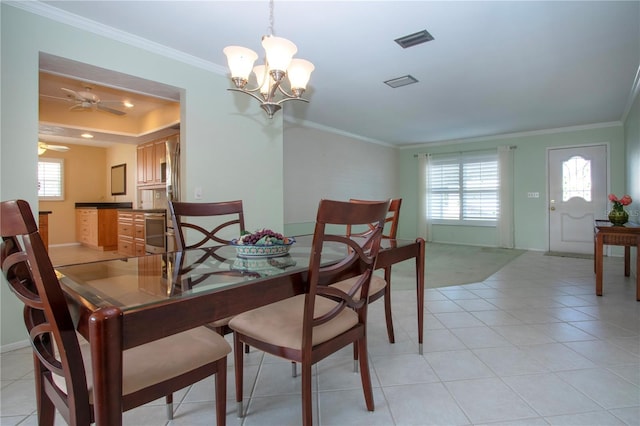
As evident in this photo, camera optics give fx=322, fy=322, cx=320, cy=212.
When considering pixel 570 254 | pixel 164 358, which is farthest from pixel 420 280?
pixel 570 254

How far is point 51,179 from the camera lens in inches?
280

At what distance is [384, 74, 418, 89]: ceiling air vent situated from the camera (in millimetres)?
3486

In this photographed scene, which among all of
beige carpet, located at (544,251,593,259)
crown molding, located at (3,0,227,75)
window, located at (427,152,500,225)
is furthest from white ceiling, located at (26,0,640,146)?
beige carpet, located at (544,251,593,259)

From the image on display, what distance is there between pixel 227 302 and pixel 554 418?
1561 millimetres

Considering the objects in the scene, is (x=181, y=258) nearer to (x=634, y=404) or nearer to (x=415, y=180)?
(x=634, y=404)

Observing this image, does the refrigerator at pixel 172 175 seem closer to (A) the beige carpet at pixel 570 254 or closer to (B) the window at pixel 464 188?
(B) the window at pixel 464 188

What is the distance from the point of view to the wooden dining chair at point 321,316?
1207mm

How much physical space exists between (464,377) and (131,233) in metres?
5.38

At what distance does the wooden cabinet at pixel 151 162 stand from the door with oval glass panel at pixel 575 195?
6888 mm

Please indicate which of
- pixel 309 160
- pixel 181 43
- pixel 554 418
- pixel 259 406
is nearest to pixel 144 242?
pixel 309 160

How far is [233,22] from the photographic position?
2402 mm

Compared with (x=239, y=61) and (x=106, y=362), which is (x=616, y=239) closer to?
(x=239, y=61)

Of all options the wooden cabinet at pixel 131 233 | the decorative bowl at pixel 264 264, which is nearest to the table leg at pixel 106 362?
the decorative bowl at pixel 264 264

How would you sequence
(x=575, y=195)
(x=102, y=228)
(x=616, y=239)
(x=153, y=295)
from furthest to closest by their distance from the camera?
(x=102, y=228), (x=575, y=195), (x=616, y=239), (x=153, y=295)
